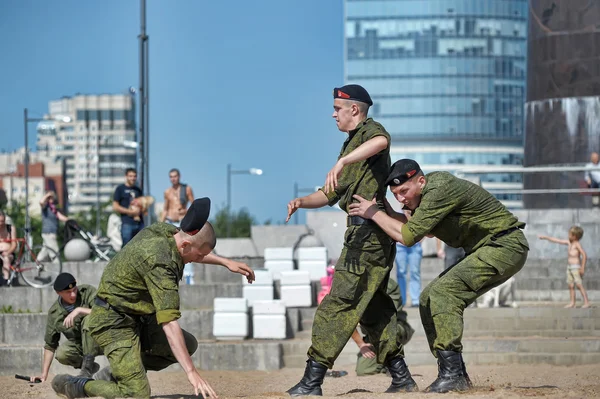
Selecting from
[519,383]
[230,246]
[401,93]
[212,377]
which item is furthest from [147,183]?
[401,93]

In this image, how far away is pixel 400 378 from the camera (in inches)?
329

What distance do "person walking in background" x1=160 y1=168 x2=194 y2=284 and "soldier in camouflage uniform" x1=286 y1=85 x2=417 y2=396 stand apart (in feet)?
34.5

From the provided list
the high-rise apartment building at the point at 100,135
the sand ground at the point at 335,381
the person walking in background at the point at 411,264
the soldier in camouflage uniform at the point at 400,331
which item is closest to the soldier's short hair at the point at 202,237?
the sand ground at the point at 335,381

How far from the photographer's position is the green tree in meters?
84.2

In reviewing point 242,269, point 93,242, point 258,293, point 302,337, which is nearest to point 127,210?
point 258,293

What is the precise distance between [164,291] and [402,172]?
1726 millimetres

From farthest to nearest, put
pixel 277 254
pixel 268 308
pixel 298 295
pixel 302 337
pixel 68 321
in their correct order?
pixel 277 254, pixel 298 295, pixel 302 337, pixel 268 308, pixel 68 321

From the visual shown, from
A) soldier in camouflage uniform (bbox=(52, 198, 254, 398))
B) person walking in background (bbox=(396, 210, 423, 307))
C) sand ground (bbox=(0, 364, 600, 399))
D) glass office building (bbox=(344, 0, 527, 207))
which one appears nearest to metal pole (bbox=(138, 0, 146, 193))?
person walking in background (bbox=(396, 210, 423, 307))

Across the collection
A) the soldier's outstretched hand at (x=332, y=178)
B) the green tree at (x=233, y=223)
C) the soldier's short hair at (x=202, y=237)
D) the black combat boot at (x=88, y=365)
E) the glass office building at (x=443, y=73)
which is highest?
the glass office building at (x=443, y=73)

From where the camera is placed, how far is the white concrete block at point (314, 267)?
18.3 m

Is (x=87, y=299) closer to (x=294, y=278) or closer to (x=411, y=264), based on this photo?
(x=294, y=278)

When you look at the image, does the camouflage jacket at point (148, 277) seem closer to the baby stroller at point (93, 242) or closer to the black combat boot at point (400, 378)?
the black combat boot at point (400, 378)

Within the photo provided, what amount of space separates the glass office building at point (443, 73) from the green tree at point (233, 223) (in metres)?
67.5

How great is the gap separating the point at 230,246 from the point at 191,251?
16805 mm
